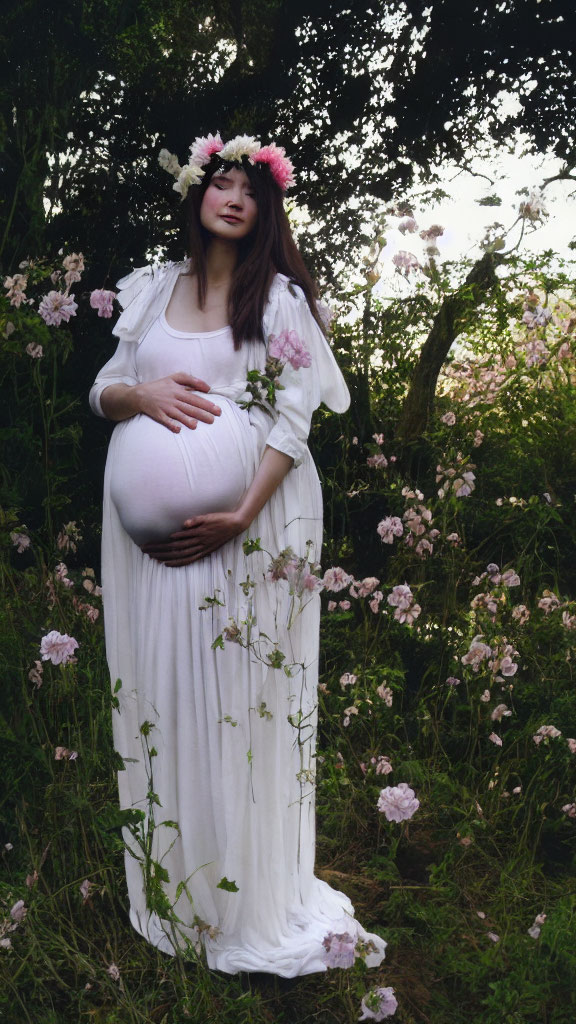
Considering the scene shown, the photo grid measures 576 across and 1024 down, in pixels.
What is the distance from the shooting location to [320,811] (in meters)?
3.42

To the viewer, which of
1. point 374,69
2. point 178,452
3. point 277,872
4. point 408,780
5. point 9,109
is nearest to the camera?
point 178,452

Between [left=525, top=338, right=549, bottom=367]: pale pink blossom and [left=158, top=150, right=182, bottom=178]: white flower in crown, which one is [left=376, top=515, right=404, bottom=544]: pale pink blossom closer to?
[left=525, top=338, right=549, bottom=367]: pale pink blossom

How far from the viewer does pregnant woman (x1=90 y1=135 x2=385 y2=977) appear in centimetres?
253

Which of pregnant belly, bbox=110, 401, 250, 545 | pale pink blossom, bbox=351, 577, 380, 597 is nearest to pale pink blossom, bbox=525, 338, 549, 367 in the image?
pale pink blossom, bbox=351, 577, 380, 597

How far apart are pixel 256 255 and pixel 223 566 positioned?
0.83 meters

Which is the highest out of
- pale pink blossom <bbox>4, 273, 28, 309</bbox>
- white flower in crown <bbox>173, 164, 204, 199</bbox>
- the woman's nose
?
white flower in crown <bbox>173, 164, 204, 199</bbox>

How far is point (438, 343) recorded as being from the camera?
4758 mm

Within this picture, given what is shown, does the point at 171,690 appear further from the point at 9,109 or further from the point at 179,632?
the point at 9,109

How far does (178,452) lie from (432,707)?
1.85 meters

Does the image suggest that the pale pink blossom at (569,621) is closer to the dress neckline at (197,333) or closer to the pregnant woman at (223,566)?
the pregnant woman at (223,566)

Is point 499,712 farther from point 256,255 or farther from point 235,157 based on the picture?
point 235,157

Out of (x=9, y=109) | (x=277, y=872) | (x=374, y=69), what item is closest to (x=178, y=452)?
(x=277, y=872)

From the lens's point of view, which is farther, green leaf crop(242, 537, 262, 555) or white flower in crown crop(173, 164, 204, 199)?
white flower in crown crop(173, 164, 204, 199)

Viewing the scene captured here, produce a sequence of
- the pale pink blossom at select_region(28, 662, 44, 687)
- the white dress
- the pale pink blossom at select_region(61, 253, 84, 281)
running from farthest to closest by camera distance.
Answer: the pale pink blossom at select_region(61, 253, 84, 281) < the pale pink blossom at select_region(28, 662, 44, 687) < the white dress
